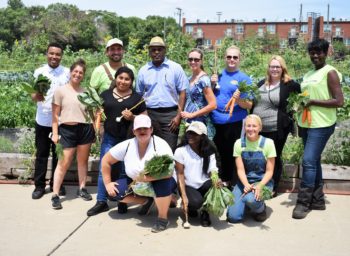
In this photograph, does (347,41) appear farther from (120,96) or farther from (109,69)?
(120,96)

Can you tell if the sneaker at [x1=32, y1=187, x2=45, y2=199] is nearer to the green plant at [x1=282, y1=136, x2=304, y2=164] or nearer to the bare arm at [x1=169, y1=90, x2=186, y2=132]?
the bare arm at [x1=169, y1=90, x2=186, y2=132]

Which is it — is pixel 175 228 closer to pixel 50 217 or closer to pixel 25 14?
pixel 50 217

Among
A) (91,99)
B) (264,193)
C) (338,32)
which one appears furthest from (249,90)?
(338,32)

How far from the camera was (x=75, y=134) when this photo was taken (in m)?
5.07

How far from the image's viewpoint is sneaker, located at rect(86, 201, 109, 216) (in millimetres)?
4727

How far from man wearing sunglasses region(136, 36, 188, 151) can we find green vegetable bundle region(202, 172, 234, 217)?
33.6 inches

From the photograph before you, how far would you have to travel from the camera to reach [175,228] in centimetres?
436

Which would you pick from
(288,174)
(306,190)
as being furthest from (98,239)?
(288,174)

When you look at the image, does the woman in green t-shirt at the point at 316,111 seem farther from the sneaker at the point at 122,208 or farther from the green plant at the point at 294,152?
the sneaker at the point at 122,208

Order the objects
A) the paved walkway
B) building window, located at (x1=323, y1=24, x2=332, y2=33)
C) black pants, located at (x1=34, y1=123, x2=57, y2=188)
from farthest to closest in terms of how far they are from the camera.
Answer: building window, located at (x1=323, y1=24, x2=332, y2=33)
black pants, located at (x1=34, y1=123, x2=57, y2=188)
the paved walkway

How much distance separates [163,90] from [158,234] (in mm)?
1665

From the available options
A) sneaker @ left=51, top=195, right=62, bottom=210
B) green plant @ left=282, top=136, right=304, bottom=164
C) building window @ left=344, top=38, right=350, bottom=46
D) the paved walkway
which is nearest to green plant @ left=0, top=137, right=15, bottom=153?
the paved walkway

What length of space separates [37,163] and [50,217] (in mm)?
1022

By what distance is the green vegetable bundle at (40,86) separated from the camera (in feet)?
16.5
